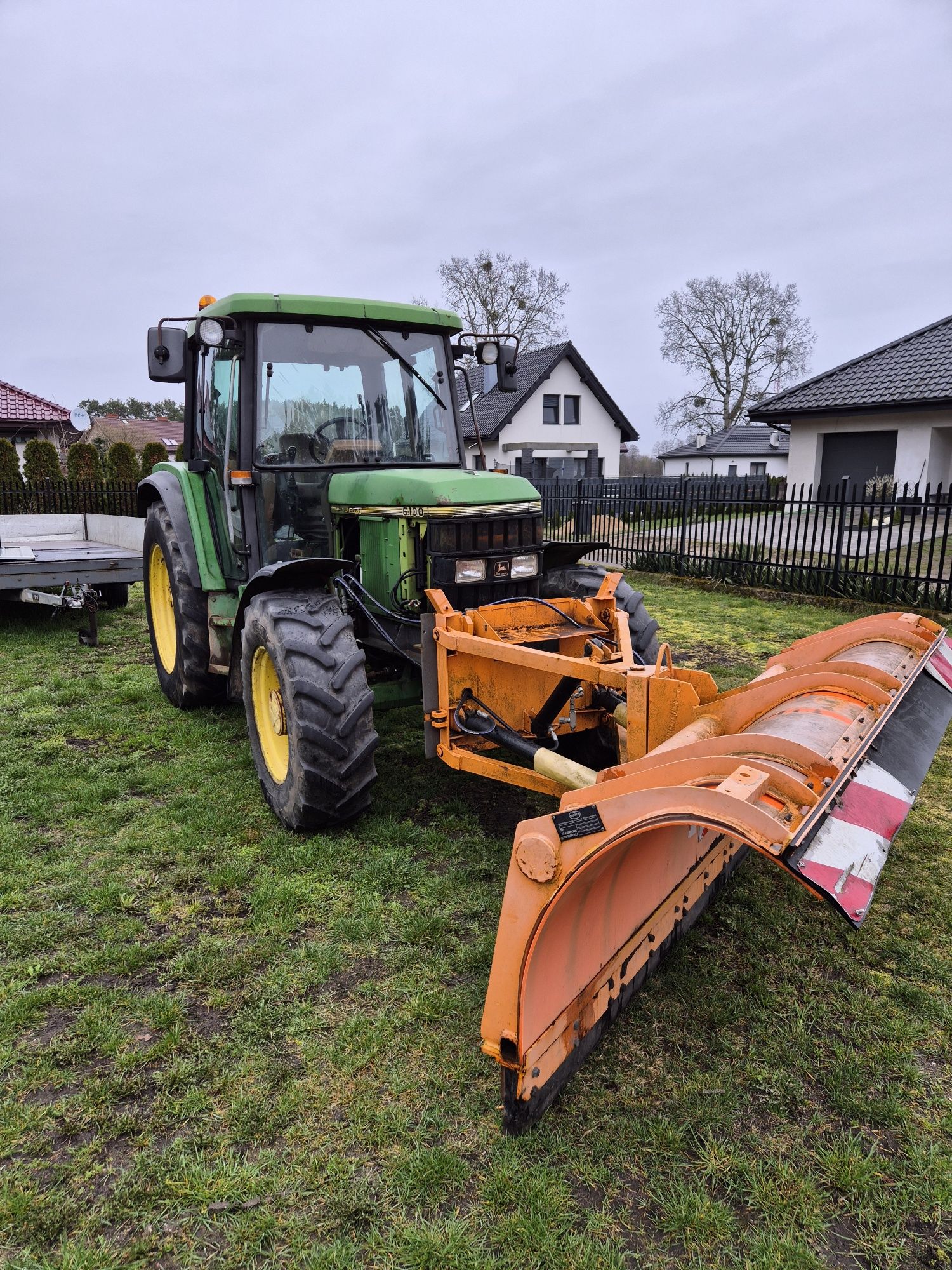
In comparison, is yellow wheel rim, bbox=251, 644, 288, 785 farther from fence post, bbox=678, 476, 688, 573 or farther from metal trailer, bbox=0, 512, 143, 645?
fence post, bbox=678, 476, 688, 573

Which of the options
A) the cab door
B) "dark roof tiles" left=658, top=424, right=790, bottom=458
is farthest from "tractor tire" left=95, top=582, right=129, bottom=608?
"dark roof tiles" left=658, top=424, right=790, bottom=458

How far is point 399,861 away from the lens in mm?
3451

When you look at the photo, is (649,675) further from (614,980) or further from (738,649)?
(738,649)

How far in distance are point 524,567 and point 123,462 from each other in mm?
15805

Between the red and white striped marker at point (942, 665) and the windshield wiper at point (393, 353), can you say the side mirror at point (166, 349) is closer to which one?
the windshield wiper at point (393, 353)

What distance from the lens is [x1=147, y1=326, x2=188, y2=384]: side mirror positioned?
4.30 m

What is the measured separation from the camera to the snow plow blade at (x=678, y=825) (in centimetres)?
179

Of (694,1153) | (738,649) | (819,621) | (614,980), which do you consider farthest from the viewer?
(819,621)

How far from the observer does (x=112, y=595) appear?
30.1 feet

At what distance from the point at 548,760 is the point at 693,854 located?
0.60m

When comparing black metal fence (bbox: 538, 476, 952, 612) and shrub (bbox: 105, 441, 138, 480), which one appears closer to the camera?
black metal fence (bbox: 538, 476, 952, 612)

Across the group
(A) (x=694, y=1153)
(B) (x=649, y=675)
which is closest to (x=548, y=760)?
(B) (x=649, y=675)

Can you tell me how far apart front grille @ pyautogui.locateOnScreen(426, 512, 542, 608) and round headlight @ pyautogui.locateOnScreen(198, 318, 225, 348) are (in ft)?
4.21

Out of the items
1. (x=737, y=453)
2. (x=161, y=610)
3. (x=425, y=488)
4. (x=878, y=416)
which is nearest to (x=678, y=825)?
(x=425, y=488)
